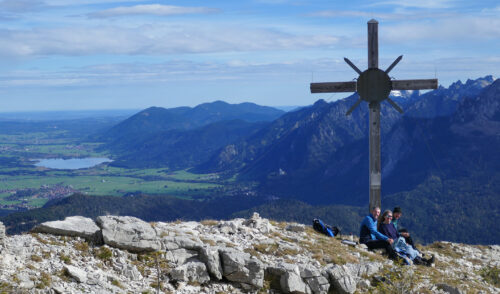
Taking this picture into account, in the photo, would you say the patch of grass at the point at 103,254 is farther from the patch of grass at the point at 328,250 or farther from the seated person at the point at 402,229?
the seated person at the point at 402,229

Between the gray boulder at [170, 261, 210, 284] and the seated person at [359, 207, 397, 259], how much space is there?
8239 millimetres

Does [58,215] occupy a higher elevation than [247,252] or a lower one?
lower

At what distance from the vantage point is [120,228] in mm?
15406

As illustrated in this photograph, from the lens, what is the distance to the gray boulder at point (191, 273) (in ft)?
47.3

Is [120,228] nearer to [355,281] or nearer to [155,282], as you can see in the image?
[155,282]

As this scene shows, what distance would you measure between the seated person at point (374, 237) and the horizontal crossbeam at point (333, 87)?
546 centimetres

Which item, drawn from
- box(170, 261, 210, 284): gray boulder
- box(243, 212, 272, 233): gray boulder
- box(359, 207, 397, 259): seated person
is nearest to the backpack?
box(359, 207, 397, 259): seated person

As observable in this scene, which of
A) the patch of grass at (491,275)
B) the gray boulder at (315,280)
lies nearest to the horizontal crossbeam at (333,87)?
the patch of grass at (491,275)

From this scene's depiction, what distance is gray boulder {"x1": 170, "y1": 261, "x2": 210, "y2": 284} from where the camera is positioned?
47.3 ft

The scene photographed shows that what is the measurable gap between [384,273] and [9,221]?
570 feet

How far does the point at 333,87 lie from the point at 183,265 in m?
11.7

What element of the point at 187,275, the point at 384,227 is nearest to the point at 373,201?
the point at 384,227

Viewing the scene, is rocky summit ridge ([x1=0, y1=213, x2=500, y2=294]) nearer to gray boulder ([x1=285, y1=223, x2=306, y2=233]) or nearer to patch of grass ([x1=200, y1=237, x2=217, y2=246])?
patch of grass ([x1=200, y1=237, x2=217, y2=246])

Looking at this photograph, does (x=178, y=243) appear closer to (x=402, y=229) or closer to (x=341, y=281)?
(x=341, y=281)
